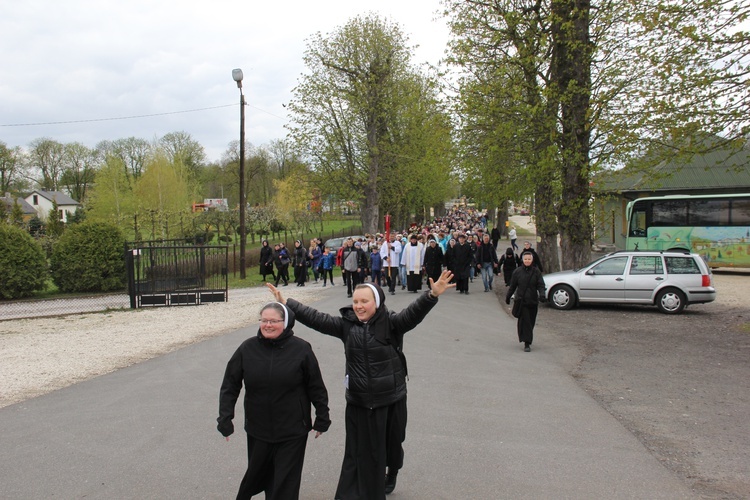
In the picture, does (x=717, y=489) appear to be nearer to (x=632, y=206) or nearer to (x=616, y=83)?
(x=616, y=83)

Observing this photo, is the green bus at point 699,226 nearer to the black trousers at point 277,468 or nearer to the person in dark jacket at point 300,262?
the person in dark jacket at point 300,262

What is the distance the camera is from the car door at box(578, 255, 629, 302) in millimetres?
14281

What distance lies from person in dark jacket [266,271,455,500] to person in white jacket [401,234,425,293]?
1281 centimetres

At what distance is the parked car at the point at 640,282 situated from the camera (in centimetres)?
1375

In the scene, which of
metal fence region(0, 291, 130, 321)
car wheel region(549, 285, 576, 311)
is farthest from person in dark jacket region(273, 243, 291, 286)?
car wheel region(549, 285, 576, 311)

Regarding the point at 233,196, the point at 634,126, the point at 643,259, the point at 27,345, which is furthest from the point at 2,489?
the point at 233,196

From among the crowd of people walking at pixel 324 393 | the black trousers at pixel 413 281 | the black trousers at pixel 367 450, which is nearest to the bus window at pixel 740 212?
the black trousers at pixel 413 281

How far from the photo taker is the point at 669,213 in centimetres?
2517

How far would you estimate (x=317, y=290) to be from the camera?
66.6 feet

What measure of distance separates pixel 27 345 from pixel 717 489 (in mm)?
11735

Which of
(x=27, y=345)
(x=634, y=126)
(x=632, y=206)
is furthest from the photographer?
(x=632, y=206)

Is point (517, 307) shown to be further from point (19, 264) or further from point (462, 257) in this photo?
point (19, 264)

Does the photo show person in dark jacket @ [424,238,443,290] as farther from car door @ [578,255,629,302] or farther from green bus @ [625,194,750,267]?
green bus @ [625,194,750,267]

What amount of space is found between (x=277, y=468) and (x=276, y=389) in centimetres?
51
